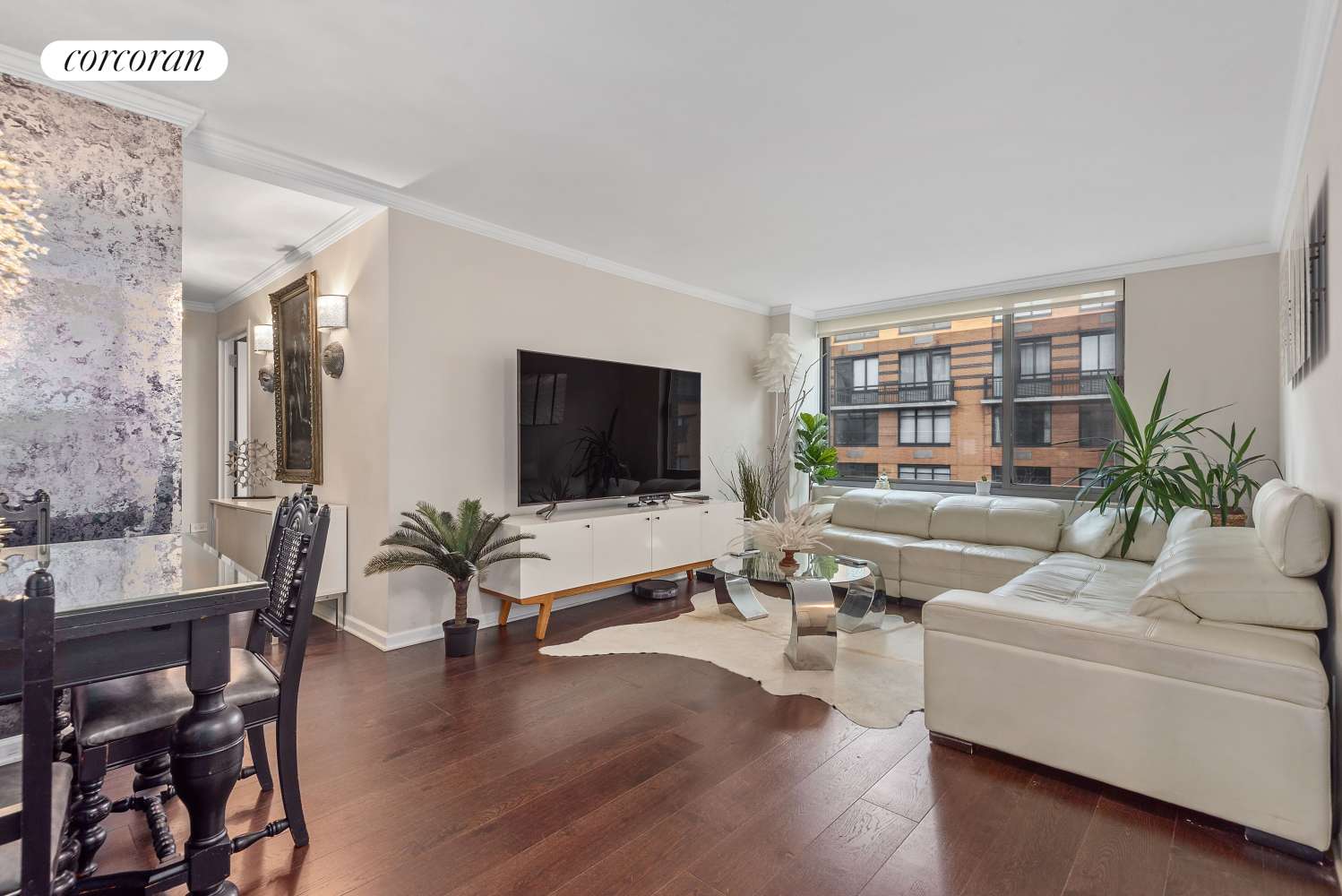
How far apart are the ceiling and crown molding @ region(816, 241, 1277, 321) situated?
10cm

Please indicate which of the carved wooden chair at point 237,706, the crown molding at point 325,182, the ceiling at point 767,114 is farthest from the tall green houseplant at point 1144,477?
the carved wooden chair at point 237,706

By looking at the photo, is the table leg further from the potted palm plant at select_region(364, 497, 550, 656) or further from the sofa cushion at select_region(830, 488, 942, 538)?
the sofa cushion at select_region(830, 488, 942, 538)

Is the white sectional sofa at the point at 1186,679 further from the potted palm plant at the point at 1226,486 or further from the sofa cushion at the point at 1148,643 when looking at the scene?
the potted palm plant at the point at 1226,486

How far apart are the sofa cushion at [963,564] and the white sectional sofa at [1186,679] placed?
1.66 metres

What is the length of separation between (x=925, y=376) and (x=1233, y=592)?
4.30 meters

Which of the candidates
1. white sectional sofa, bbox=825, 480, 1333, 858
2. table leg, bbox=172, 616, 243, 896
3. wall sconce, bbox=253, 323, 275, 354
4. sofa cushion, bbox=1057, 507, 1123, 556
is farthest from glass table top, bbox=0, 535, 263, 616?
sofa cushion, bbox=1057, 507, 1123, 556

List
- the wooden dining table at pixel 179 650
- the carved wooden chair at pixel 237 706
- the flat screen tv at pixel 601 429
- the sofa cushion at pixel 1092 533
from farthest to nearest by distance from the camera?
the sofa cushion at pixel 1092 533 → the flat screen tv at pixel 601 429 → the carved wooden chair at pixel 237 706 → the wooden dining table at pixel 179 650

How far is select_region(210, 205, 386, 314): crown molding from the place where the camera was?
3.72m

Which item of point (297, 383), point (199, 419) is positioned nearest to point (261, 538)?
point (297, 383)

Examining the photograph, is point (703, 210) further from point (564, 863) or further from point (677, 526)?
point (564, 863)

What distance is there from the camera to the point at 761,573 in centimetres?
345

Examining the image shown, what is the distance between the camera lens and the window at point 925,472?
5922 millimetres

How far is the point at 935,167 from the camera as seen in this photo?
10.3 feet

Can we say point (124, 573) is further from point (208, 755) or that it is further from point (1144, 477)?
point (1144, 477)
